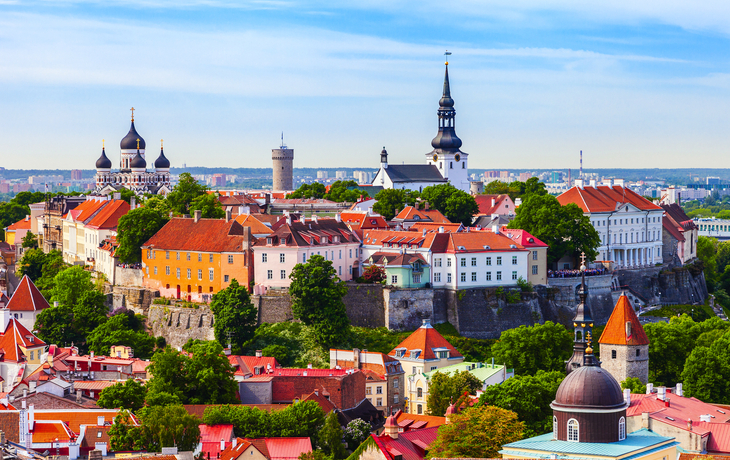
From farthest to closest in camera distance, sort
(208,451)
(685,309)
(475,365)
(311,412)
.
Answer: (685,309), (475,365), (311,412), (208,451)

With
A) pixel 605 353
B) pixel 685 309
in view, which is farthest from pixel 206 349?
pixel 685 309

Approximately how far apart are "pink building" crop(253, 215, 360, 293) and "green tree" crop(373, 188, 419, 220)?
18.0m

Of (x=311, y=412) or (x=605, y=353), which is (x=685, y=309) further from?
(x=311, y=412)

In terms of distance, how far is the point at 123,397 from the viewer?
60281 mm

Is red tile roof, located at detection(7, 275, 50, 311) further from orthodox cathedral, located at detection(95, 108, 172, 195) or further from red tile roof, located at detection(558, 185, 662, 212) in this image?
orthodox cathedral, located at detection(95, 108, 172, 195)

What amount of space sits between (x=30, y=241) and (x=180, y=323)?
1637 inches

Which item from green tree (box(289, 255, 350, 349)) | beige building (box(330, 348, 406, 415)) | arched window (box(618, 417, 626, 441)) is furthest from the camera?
green tree (box(289, 255, 350, 349))

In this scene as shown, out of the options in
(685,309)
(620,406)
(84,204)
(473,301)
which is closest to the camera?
(620,406)

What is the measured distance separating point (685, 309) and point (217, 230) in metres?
36.0

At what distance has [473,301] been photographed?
78.9 metres

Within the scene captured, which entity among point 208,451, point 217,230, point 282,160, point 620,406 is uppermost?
point 282,160

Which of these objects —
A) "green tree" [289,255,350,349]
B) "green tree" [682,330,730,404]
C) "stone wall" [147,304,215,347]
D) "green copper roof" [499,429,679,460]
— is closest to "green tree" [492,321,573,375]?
"green tree" [682,330,730,404]

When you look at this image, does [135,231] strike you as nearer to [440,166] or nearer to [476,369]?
[476,369]

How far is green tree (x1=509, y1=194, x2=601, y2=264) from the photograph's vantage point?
8712 centimetres
